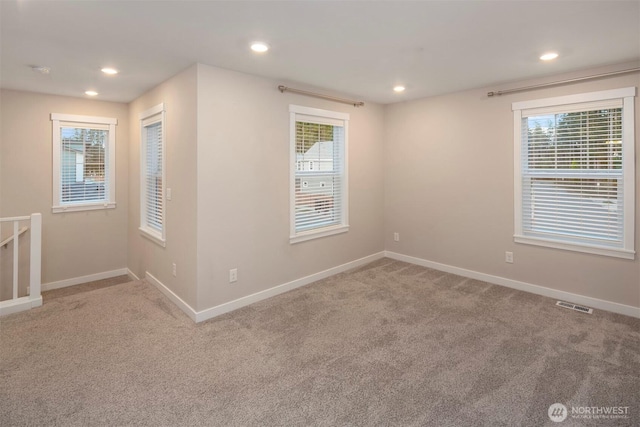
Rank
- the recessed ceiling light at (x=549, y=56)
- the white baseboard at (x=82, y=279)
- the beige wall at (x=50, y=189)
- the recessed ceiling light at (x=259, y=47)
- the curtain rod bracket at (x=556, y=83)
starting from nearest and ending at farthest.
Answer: the recessed ceiling light at (x=259, y=47) < the recessed ceiling light at (x=549, y=56) < the curtain rod bracket at (x=556, y=83) < the beige wall at (x=50, y=189) < the white baseboard at (x=82, y=279)

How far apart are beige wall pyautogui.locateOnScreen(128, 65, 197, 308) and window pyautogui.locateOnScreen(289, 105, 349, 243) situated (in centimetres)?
112

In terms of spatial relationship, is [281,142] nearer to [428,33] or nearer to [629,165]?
[428,33]

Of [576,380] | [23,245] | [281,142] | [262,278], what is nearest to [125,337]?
[262,278]

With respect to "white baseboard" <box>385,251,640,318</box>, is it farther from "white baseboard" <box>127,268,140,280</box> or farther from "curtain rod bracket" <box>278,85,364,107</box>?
"white baseboard" <box>127,268,140,280</box>

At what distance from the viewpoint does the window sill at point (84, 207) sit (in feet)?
14.9

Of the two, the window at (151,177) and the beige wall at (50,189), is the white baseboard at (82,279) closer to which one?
the beige wall at (50,189)

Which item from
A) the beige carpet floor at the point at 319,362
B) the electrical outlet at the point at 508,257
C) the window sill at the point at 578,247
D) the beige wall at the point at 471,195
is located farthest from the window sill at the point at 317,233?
A: the window sill at the point at 578,247

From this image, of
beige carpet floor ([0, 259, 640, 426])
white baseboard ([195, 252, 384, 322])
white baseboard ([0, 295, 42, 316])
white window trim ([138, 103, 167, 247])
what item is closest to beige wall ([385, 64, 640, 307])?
beige carpet floor ([0, 259, 640, 426])

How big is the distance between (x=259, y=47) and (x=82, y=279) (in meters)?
4.21

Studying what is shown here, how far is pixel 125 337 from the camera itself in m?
2.87

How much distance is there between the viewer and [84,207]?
471cm

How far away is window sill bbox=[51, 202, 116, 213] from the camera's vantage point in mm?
4527

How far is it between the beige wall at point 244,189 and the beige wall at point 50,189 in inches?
97.7

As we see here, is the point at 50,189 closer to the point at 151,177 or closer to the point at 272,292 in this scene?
the point at 151,177
